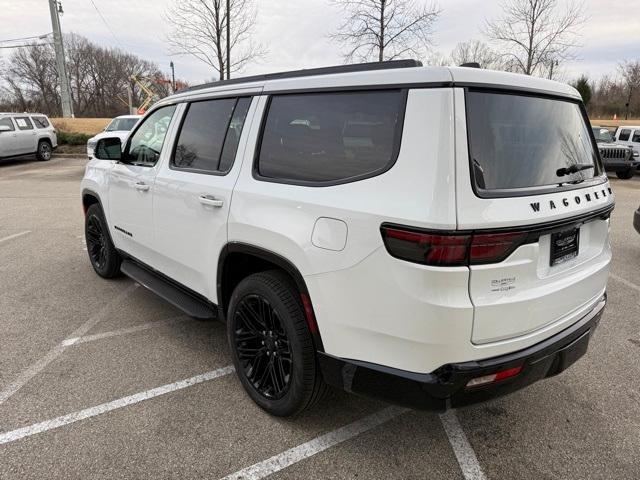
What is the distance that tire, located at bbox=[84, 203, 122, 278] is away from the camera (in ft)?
15.1

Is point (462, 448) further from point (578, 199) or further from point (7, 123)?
point (7, 123)

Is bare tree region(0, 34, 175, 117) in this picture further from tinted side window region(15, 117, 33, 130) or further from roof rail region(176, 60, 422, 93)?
roof rail region(176, 60, 422, 93)

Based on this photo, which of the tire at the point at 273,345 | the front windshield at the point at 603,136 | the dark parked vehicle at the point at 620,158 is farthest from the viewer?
the front windshield at the point at 603,136

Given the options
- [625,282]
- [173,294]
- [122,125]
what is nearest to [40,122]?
[122,125]

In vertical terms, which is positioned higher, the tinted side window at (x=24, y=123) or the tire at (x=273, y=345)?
the tinted side window at (x=24, y=123)

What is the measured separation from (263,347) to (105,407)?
1.02m

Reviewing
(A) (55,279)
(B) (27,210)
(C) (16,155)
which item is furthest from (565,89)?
(C) (16,155)

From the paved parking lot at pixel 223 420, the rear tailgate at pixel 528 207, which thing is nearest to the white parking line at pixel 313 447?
the paved parking lot at pixel 223 420

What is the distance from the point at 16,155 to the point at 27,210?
9956 mm

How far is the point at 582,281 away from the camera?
2281 mm

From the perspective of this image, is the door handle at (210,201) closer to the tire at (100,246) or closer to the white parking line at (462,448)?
the white parking line at (462,448)

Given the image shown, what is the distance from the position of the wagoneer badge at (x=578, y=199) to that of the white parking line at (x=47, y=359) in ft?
10.4

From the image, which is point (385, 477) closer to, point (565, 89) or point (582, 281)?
point (582, 281)

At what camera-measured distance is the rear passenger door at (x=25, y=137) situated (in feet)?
54.9
